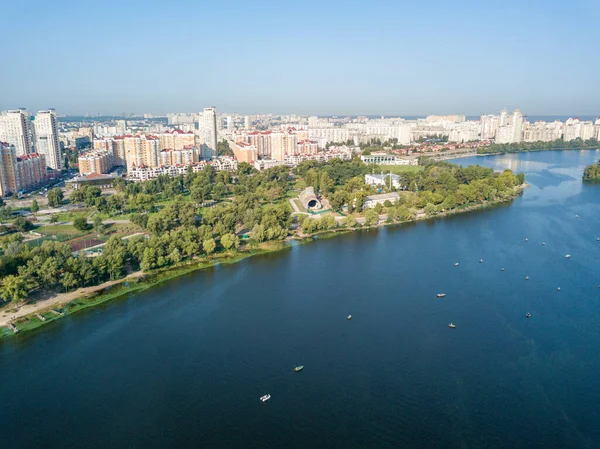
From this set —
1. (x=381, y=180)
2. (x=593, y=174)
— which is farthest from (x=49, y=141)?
(x=593, y=174)

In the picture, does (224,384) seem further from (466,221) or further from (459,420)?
(466,221)

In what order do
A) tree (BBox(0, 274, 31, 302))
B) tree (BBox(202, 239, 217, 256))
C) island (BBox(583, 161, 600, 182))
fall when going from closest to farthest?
tree (BBox(0, 274, 31, 302))
tree (BBox(202, 239, 217, 256))
island (BBox(583, 161, 600, 182))

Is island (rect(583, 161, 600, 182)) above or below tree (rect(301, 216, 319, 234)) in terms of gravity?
above

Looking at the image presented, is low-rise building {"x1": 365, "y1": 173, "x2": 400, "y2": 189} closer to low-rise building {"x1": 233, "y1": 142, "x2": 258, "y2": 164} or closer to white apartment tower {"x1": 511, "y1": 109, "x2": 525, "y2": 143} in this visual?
low-rise building {"x1": 233, "y1": 142, "x2": 258, "y2": 164}

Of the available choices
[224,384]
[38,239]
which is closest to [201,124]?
[38,239]

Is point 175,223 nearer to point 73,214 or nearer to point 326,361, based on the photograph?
point 73,214

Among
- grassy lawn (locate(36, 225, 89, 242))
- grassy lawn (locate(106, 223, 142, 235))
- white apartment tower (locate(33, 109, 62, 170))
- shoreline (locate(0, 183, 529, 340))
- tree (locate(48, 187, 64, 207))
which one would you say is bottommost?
shoreline (locate(0, 183, 529, 340))

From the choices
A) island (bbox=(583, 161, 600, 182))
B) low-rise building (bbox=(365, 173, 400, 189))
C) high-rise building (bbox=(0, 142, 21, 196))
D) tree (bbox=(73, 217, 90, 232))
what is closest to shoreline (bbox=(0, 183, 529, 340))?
tree (bbox=(73, 217, 90, 232))
